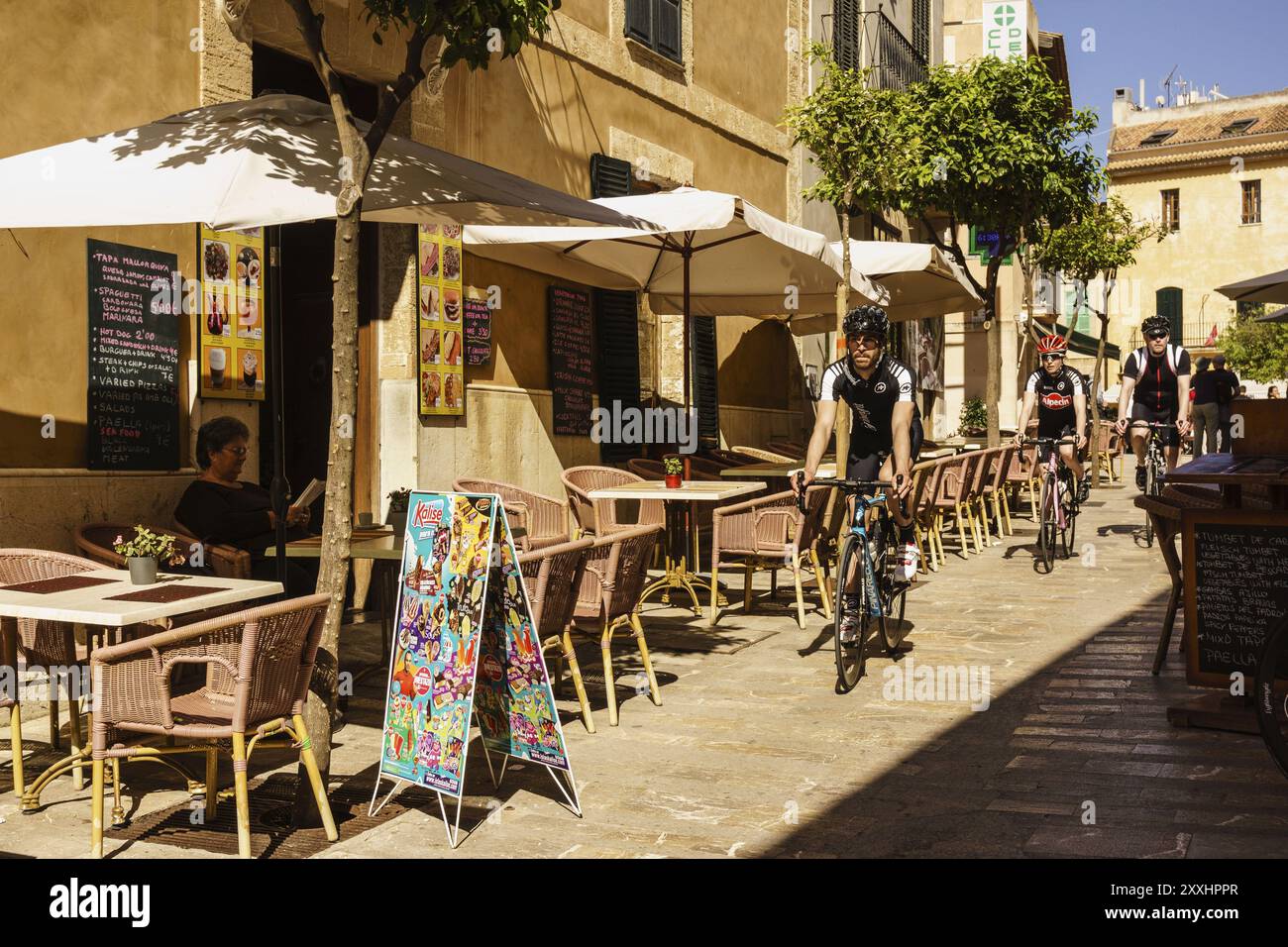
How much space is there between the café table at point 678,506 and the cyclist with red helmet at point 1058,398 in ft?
9.68

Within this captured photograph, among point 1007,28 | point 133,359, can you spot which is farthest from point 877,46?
point 133,359

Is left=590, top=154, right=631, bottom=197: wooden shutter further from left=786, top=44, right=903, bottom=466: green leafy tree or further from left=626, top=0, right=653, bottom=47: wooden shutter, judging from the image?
left=786, top=44, right=903, bottom=466: green leafy tree

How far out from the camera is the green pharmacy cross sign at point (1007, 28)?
100ft

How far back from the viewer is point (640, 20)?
13.5 meters

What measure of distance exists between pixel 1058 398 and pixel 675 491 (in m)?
4.13

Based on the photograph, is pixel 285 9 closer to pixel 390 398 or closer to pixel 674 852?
pixel 390 398

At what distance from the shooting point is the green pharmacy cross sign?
3055 centimetres

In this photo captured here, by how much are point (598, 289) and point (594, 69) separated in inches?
82.0

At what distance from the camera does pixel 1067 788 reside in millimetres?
5008

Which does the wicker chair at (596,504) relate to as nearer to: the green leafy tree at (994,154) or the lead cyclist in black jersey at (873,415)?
the lead cyclist in black jersey at (873,415)

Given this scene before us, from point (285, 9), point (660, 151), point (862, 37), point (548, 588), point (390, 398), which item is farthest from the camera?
point (862, 37)

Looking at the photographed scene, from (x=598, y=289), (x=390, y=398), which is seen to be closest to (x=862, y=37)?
(x=598, y=289)

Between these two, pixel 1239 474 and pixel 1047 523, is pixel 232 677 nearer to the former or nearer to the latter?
pixel 1239 474

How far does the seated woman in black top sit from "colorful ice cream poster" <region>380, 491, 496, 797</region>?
198cm
